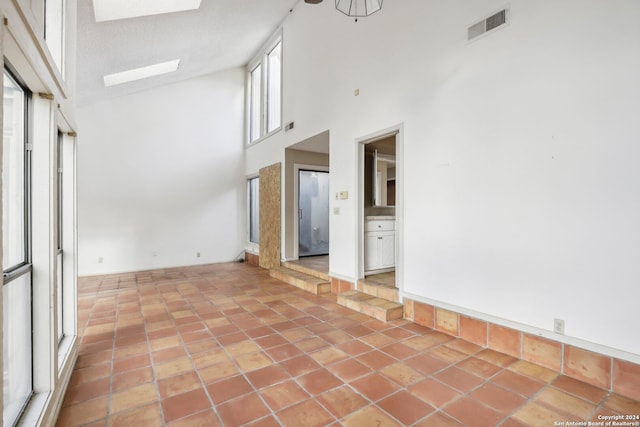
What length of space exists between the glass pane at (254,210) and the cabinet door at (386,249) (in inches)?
141

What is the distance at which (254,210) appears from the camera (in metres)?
7.18

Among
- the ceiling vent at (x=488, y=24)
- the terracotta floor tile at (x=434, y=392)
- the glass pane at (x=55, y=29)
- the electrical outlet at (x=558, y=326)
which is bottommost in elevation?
the terracotta floor tile at (x=434, y=392)

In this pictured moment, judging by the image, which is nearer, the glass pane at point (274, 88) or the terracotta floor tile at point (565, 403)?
the terracotta floor tile at point (565, 403)

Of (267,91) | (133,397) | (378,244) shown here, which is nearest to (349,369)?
(133,397)

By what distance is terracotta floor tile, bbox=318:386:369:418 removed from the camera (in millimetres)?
1723

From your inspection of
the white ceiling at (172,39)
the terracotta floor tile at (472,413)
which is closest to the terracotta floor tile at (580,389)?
the terracotta floor tile at (472,413)

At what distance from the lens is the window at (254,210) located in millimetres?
7031

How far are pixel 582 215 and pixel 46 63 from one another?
333cm

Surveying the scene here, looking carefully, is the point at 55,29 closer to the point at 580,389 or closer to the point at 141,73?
the point at 141,73

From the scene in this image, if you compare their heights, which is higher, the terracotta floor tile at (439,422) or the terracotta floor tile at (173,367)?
the terracotta floor tile at (439,422)

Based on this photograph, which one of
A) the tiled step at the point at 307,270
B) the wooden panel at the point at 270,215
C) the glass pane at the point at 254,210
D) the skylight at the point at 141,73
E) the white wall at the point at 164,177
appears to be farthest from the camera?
the glass pane at the point at 254,210

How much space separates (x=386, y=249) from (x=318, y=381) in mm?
2624

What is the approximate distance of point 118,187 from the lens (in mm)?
5781

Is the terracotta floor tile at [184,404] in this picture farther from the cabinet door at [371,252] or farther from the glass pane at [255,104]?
the glass pane at [255,104]
